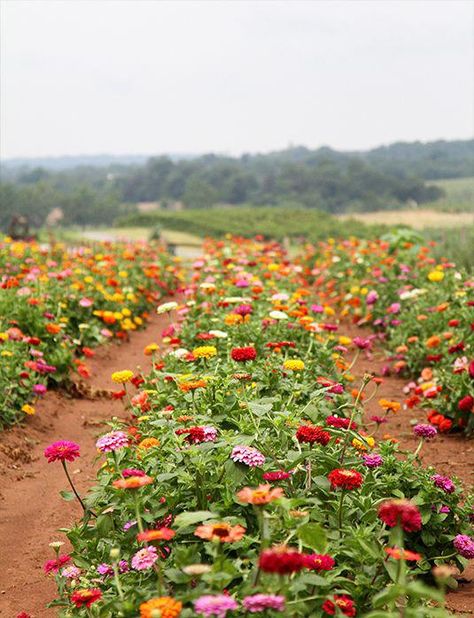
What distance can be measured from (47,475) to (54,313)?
2.67 m

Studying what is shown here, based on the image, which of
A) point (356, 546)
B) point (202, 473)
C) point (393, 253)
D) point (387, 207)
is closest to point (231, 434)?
point (202, 473)

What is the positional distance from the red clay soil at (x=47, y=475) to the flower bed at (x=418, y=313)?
0.80ft

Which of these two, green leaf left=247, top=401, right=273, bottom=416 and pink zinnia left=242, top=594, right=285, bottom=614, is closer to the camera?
pink zinnia left=242, top=594, right=285, bottom=614

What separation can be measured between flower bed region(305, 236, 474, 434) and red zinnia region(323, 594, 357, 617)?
2190 millimetres

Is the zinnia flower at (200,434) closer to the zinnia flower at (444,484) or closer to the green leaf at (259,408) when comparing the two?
the green leaf at (259,408)

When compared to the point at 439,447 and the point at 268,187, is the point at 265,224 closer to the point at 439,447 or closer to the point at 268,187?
the point at 439,447

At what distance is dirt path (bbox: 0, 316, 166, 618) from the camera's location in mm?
3529

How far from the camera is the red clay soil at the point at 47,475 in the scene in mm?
3471

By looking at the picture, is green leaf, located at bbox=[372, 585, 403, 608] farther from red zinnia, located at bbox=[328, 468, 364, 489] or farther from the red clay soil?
the red clay soil

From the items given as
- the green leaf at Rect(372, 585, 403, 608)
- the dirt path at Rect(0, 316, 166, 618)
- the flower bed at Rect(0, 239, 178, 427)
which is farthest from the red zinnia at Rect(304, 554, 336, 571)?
the flower bed at Rect(0, 239, 178, 427)

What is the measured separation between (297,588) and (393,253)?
882 centimetres

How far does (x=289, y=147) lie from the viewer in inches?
4087

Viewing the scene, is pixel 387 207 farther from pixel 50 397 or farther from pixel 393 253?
pixel 50 397

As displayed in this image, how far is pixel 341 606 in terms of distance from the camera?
2240mm
